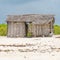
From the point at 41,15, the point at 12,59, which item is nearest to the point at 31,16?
the point at 41,15

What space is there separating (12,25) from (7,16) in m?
1.64

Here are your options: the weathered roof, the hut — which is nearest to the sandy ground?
the hut

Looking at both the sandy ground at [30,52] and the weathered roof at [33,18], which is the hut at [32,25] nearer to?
the weathered roof at [33,18]

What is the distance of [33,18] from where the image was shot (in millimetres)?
40406

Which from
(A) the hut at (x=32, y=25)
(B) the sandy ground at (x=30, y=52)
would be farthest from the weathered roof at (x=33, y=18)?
(B) the sandy ground at (x=30, y=52)

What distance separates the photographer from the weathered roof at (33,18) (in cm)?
3972

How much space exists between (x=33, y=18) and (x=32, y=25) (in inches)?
39.3

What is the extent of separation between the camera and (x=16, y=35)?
39.8m

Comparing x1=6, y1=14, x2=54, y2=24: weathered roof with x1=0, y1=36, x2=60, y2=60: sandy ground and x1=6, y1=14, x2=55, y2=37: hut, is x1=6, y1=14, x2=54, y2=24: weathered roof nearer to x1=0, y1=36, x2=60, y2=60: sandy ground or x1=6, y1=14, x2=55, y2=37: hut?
x1=6, y1=14, x2=55, y2=37: hut

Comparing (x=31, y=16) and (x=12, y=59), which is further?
(x=31, y=16)

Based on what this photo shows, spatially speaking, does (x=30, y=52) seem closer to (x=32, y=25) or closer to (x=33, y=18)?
(x=32, y=25)

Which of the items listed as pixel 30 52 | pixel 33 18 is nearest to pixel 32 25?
pixel 33 18

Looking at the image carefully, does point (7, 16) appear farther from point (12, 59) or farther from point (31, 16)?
point (12, 59)

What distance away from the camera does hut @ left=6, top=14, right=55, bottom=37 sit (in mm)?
39312
